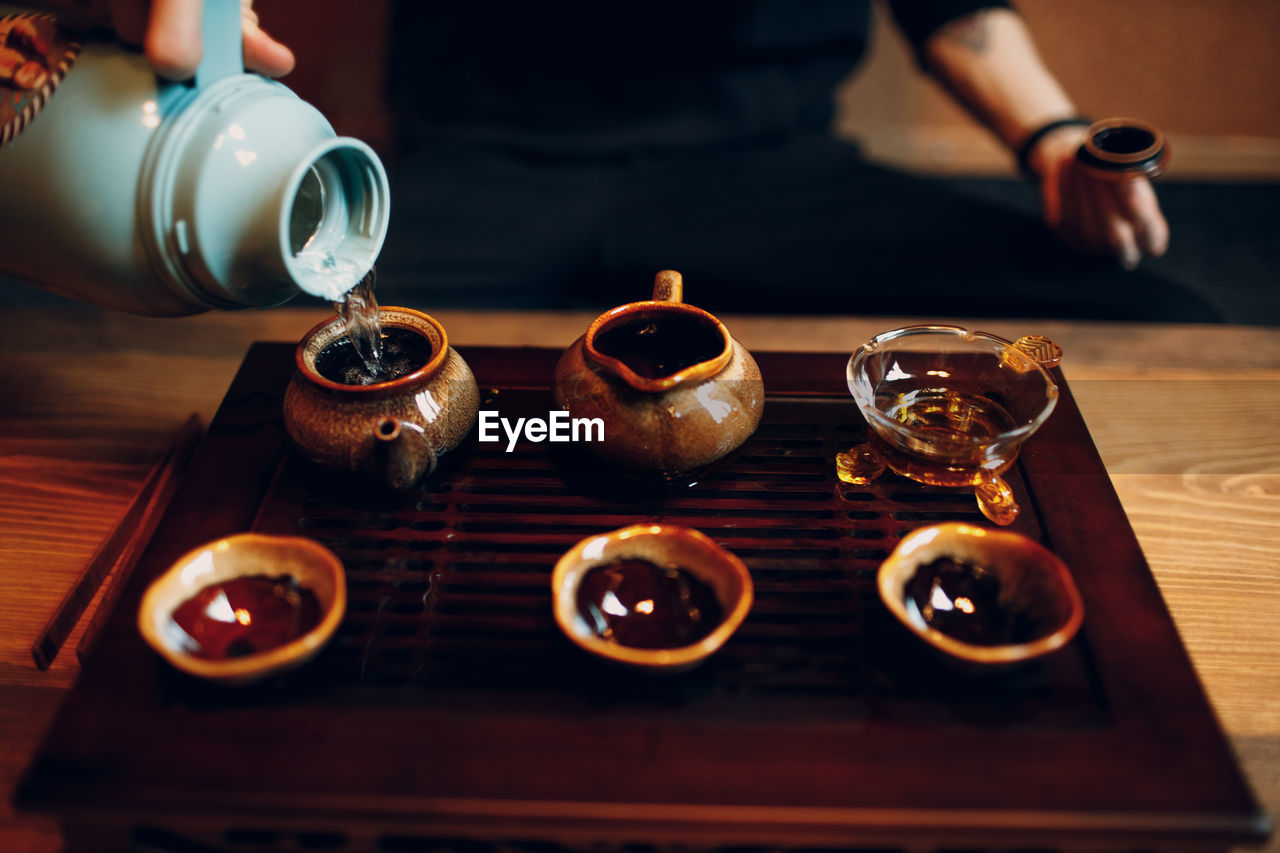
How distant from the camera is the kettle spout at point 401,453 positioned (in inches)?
32.6

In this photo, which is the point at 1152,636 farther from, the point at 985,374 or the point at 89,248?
the point at 89,248

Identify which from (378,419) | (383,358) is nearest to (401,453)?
(378,419)

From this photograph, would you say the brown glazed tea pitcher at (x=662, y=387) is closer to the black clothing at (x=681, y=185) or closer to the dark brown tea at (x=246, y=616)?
the dark brown tea at (x=246, y=616)

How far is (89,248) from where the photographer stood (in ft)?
2.65

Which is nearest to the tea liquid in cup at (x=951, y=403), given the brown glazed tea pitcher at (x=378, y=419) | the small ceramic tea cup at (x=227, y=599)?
the brown glazed tea pitcher at (x=378, y=419)

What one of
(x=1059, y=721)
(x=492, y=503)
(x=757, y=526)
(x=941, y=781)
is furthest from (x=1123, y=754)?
(x=492, y=503)

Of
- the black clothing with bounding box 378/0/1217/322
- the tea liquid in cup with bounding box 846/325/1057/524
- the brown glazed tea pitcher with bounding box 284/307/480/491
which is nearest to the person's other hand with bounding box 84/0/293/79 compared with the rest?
the brown glazed tea pitcher with bounding box 284/307/480/491

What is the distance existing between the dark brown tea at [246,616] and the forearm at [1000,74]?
159cm

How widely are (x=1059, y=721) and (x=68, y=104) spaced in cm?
102

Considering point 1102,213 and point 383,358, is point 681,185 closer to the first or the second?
point 1102,213

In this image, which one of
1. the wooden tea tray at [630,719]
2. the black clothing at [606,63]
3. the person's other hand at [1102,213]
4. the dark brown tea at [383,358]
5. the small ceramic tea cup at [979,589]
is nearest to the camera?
the wooden tea tray at [630,719]

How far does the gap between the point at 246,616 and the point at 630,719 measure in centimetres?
36

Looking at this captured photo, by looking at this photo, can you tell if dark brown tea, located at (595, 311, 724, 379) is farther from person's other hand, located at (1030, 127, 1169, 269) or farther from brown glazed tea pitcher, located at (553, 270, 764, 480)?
person's other hand, located at (1030, 127, 1169, 269)

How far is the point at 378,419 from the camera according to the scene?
0.86m
